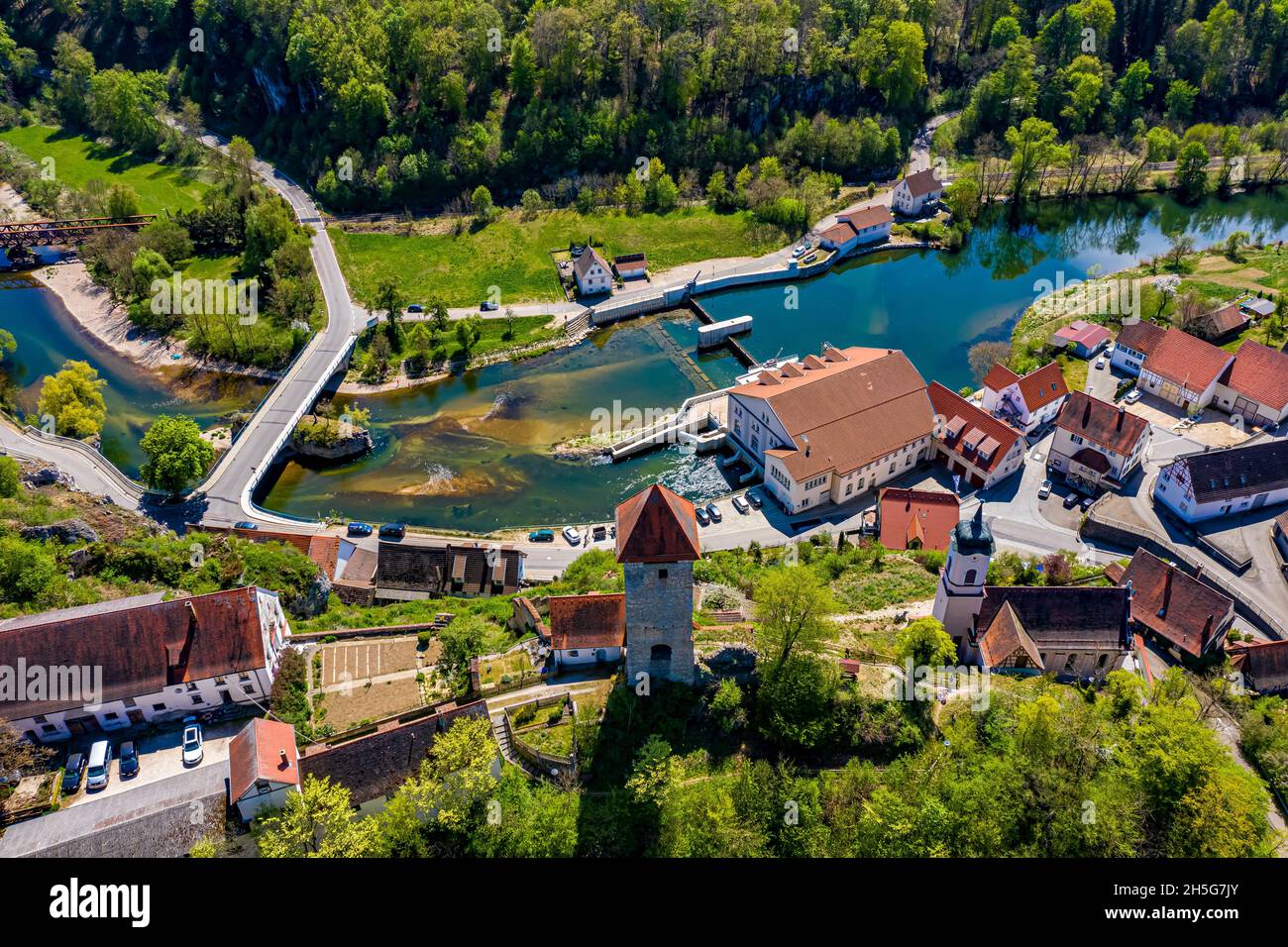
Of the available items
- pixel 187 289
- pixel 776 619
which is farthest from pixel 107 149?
pixel 776 619

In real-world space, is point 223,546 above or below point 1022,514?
above

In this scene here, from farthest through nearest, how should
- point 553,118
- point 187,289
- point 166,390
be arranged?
point 553,118
point 187,289
point 166,390

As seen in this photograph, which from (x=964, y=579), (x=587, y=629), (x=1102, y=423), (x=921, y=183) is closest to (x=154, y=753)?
(x=587, y=629)

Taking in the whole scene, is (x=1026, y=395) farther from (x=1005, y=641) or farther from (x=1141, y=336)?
(x=1005, y=641)

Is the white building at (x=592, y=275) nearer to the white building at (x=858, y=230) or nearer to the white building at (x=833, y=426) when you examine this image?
the white building at (x=858, y=230)

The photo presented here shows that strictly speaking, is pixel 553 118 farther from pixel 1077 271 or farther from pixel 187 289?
pixel 1077 271
